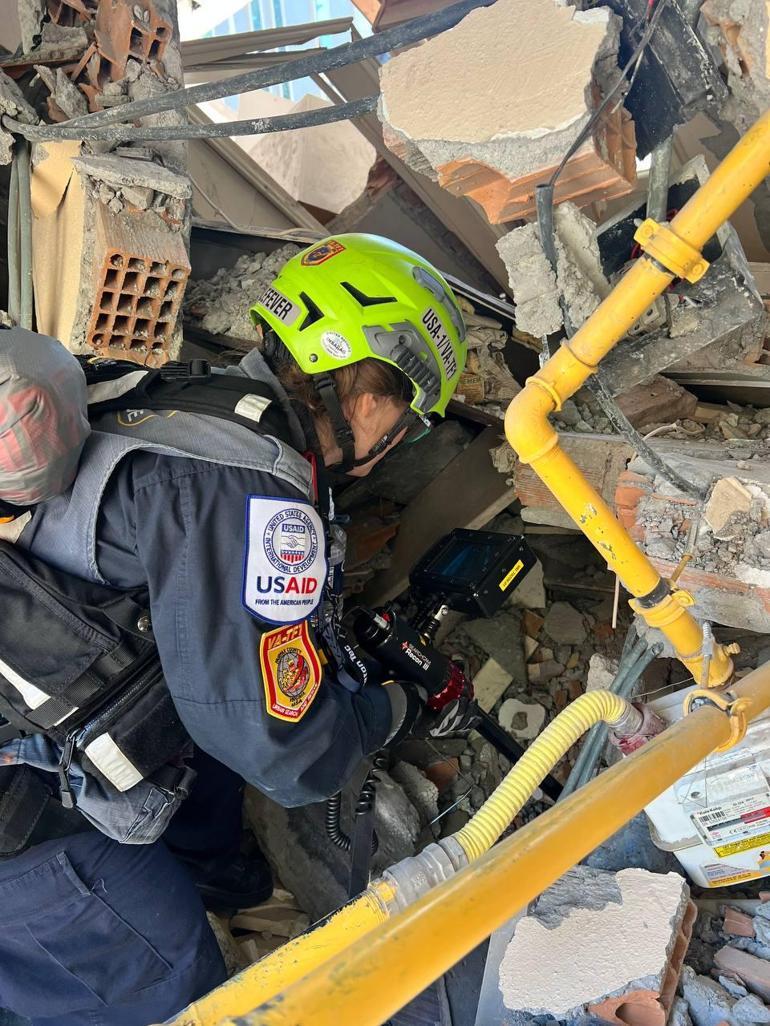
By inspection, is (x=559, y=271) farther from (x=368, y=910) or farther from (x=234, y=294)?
(x=234, y=294)

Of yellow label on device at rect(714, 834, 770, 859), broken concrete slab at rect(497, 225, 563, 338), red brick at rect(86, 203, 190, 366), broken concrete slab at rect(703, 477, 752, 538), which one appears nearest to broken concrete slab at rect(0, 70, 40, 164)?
red brick at rect(86, 203, 190, 366)

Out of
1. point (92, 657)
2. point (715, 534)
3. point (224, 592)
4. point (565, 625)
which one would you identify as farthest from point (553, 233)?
point (565, 625)

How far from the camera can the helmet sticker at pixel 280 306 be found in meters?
2.26

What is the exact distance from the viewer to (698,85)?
149cm

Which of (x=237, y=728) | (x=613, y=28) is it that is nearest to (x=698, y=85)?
(x=613, y=28)

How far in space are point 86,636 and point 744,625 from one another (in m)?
1.66

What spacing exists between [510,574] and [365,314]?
3.85 ft

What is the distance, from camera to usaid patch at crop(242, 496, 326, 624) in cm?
182

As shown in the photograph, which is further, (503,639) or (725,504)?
(503,639)

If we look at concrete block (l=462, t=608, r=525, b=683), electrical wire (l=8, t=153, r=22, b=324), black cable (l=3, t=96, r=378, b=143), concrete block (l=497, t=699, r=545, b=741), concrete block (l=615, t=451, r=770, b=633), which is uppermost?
black cable (l=3, t=96, r=378, b=143)

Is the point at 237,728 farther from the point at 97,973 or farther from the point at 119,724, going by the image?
the point at 97,973

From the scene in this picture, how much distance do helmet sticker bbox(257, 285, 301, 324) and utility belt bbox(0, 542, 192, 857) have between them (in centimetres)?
88

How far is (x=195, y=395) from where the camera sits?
1986 millimetres

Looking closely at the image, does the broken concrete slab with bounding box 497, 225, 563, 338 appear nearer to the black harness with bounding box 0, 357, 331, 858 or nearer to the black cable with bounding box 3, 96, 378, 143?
the black cable with bounding box 3, 96, 378, 143
